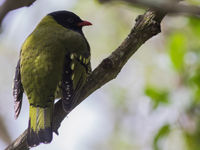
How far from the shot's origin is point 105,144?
9117 mm

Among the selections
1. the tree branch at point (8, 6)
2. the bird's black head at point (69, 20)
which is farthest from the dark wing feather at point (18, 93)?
the tree branch at point (8, 6)

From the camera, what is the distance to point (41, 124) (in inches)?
144

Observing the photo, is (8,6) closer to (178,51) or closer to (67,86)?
(67,86)

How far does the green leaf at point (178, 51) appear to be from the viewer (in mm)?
4117

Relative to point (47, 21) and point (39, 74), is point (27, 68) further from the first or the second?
point (47, 21)

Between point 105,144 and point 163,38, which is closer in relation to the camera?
point 163,38

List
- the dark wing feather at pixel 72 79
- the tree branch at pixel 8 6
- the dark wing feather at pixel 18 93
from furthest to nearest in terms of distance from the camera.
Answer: the dark wing feather at pixel 18 93 < the dark wing feather at pixel 72 79 < the tree branch at pixel 8 6

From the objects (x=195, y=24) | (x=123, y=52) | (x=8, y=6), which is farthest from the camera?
(x=195, y=24)

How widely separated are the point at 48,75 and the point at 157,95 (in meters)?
1.11

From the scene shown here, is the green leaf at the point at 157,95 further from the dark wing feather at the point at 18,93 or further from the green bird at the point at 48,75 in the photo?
the dark wing feather at the point at 18,93

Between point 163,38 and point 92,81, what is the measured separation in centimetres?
518

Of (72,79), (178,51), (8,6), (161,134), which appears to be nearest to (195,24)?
(178,51)

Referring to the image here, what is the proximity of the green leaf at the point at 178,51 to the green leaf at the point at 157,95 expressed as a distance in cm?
28

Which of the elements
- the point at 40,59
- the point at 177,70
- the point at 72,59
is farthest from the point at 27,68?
the point at 177,70
